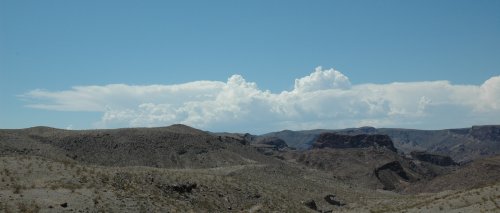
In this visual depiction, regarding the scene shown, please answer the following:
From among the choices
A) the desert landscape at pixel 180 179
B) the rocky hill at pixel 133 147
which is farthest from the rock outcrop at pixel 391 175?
the rocky hill at pixel 133 147

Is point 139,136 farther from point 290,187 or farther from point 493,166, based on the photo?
point 493,166

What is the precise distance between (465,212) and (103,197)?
81.1ft

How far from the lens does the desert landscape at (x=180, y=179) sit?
113ft

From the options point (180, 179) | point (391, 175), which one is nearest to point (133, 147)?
point (180, 179)

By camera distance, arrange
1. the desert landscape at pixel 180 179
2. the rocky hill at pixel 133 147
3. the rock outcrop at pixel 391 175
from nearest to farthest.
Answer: the desert landscape at pixel 180 179 → the rocky hill at pixel 133 147 → the rock outcrop at pixel 391 175

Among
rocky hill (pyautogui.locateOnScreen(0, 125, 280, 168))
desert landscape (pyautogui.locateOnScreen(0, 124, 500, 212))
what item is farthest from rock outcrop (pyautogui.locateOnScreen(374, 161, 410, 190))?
rocky hill (pyautogui.locateOnScreen(0, 125, 280, 168))

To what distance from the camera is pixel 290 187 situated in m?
67.3

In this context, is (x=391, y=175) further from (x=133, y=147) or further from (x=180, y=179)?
(x=180, y=179)

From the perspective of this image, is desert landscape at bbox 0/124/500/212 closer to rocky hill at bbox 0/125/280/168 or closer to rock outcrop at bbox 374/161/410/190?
rocky hill at bbox 0/125/280/168

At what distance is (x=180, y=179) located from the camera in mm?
49125

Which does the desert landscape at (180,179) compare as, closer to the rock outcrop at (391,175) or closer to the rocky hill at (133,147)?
the rocky hill at (133,147)

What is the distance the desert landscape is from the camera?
34.6m

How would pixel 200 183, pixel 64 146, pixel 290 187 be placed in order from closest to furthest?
pixel 200 183 → pixel 290 187 → pixel 64 146

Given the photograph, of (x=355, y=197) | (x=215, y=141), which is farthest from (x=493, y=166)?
(x=215, y=141)
